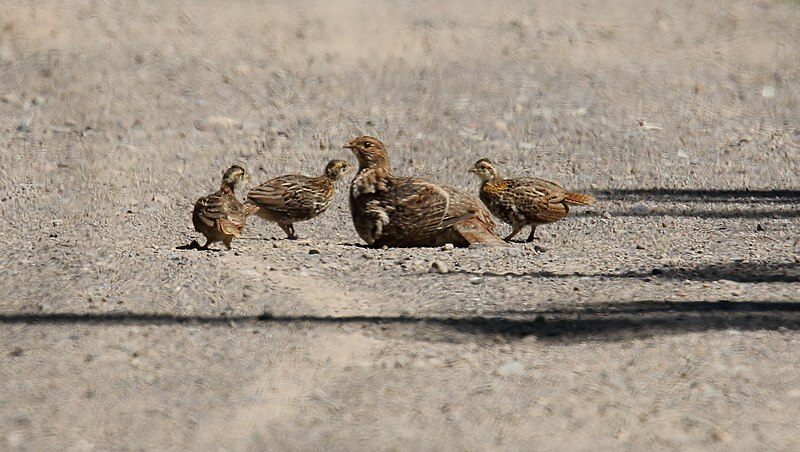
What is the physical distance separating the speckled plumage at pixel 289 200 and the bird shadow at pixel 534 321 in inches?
127

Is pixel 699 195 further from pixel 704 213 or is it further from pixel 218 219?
pixel 218 219

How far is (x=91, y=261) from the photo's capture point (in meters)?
9.68

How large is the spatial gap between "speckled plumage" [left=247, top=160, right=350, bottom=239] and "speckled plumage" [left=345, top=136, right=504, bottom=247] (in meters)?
0.57

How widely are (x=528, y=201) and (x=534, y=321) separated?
3.18 meters

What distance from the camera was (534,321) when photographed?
8281mm

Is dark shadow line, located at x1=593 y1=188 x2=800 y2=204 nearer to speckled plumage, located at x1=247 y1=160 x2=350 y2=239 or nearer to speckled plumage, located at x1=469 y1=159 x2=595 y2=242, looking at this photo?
speckled plumage, located at x1=469 y1=159 x2=595 y2=242

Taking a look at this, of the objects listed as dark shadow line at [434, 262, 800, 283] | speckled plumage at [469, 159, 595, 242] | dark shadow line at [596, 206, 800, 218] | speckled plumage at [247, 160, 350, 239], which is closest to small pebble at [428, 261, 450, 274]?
dark shadow line at [434, 262, 800, 283]

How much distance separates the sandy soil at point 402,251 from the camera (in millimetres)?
6793

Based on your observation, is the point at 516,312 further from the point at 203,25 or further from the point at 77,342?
the point at 203,25

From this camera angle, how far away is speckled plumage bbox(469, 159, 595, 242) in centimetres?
1138

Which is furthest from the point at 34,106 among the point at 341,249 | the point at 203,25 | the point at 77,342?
the point at 77,342

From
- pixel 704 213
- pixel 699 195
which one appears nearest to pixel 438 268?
pixel 704 213

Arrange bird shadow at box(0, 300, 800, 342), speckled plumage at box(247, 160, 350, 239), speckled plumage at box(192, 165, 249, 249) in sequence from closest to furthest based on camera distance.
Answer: bird shadow at box(0, 300, 800, 342)
speckled plumage at box(192, 165, 249, 249)
speckled plumage at box(247, 160, 350, 239)

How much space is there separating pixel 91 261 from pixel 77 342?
1.99 meters
